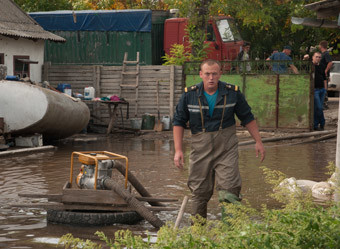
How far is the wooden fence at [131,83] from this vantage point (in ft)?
68.4

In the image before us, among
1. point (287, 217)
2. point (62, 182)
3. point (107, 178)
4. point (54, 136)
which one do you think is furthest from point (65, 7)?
point (287, 217)

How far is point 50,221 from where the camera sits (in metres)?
7.93

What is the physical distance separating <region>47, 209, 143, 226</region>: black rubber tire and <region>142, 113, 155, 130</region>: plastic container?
12856 millimetres

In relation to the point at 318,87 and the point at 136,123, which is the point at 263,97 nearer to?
the point at 318,87

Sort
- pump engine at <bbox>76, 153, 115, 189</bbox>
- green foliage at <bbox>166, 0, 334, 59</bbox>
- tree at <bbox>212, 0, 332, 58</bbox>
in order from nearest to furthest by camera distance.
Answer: pump engine at <bbox>76, 153, 115, 189</bbox> < green foliage at <bbox>166, 0, 334, 59</bbox> < tree at <bbox>212, 0, 332, 58</bbox>

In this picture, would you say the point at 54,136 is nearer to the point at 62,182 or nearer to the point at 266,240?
the point at 62,182

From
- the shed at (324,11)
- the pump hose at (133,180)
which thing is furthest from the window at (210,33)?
the pump hose at (133,180)

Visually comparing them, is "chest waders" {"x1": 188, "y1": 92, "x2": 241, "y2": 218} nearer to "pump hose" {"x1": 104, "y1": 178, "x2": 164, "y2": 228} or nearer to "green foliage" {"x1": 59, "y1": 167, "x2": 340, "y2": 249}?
"pump hose" {"x1": 104, "y1": 178, "x2": 164, "y2": 228}

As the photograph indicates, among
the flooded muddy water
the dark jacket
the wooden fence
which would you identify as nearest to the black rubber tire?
the flooded muddy water

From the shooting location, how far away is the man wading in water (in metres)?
7.01

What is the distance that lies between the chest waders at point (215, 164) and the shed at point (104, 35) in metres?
17.9

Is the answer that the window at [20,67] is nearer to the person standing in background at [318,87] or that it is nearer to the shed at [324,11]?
the person standing in background at [318,87]

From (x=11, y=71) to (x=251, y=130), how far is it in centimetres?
1602

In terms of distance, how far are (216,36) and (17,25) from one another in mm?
6842
